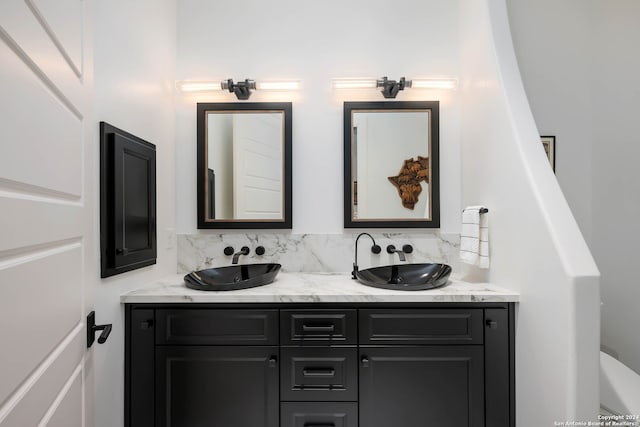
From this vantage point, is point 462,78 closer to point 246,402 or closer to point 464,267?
point 464,267

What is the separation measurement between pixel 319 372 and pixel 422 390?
494 millimetres

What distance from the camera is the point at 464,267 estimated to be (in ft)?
6.84

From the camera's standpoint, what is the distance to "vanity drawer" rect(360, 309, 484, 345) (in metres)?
1.56

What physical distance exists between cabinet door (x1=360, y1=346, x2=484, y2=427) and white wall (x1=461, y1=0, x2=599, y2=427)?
0.72 ft

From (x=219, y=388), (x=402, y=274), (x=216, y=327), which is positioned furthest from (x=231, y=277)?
(x=402, y=274)

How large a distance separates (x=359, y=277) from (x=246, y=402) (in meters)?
0.84

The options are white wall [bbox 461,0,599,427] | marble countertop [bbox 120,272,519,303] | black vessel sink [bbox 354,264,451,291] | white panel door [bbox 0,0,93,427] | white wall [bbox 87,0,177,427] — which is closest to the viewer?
white panel door [bbox 0,0,93,427]

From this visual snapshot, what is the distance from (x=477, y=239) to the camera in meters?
1.78

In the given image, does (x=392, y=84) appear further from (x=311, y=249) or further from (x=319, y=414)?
(x=319, y=414)

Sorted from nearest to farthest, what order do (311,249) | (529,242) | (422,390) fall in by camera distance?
(529,242) → (422,390) → (311,249)

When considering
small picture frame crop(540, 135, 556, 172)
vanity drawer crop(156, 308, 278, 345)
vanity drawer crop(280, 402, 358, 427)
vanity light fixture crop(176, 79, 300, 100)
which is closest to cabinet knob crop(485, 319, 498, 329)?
vanity drawer crop(280, 402, 358, 427)

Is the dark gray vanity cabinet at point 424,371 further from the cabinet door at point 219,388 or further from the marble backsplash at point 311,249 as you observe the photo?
the marble backsplash at point 311,249

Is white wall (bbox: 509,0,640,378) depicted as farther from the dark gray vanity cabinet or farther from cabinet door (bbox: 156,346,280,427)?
cabinet door (bbox: 156,346,280,427)

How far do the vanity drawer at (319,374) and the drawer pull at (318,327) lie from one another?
0.28 feet
